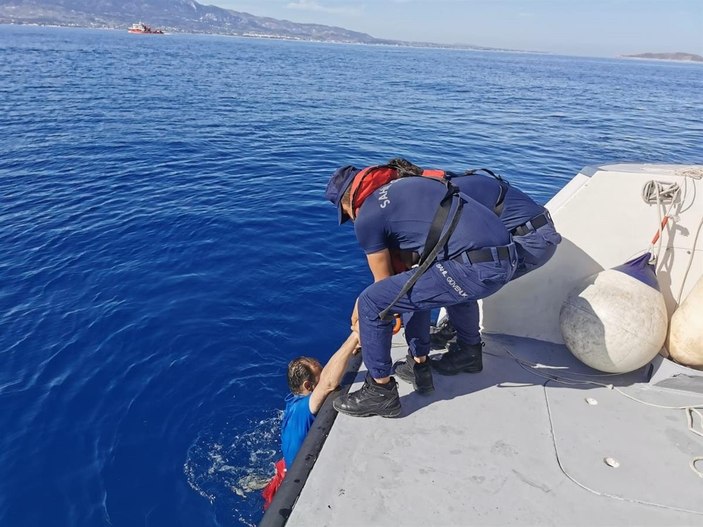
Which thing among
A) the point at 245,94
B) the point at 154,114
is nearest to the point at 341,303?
the point at 154,114

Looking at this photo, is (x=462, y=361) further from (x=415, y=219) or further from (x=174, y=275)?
(x=174, y=275)

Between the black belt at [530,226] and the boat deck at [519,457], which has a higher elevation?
the black belt at [530,226]

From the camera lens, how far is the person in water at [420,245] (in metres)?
2.93

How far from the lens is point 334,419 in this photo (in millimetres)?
3406

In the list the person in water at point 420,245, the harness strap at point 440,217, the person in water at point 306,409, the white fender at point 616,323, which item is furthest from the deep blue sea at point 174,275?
the white fender at point 616,323

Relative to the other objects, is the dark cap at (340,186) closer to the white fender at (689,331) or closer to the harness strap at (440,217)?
the harness strap at (440,217)

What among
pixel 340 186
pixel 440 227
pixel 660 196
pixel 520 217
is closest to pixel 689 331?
pixel 660 196

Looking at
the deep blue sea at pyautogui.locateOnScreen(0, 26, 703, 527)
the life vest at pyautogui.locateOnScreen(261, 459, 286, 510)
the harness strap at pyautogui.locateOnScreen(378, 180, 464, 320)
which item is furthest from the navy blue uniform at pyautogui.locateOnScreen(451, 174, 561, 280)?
the deep blue sea at pyautogui.locateOnScreen(0, 26, 703, 527)

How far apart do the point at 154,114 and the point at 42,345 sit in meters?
16.3

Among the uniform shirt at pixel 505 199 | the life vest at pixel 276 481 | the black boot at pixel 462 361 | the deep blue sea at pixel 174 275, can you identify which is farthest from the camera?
the deep blue sea at pixel 174 275

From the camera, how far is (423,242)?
118 inches

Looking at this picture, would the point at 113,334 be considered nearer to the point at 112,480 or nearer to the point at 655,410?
the point at 112,480

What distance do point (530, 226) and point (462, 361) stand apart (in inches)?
48.6

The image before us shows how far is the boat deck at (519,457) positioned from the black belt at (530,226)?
1236 millimetres
